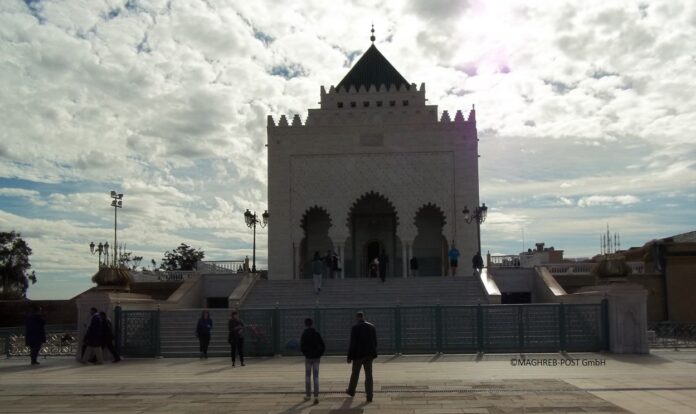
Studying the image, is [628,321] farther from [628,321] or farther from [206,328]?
[206,328]

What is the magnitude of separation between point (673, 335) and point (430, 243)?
52.9ft

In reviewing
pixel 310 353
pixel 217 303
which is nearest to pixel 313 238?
pixel 217 303

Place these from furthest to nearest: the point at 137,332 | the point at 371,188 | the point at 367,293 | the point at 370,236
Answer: the point at 370,236, the point at 371,188, the point at 367,293, the point at 137,332

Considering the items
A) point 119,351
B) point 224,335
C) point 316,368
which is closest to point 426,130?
point 224,335

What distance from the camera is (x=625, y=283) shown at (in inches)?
587

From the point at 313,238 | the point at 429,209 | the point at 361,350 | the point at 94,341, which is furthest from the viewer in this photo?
the point at 313,238

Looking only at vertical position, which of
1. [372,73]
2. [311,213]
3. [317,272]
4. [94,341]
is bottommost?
[94,341]

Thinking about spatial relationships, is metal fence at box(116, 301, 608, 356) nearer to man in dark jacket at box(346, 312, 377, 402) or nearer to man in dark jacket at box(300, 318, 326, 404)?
man in dark jacket at box(300, 318, 326, 404)

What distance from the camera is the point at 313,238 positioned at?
107ft

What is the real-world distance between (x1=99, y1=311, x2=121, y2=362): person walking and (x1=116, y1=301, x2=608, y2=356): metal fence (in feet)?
1.63

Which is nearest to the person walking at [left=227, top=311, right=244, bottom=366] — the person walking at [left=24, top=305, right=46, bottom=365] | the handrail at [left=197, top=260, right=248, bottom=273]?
the person walking at [left=24, top=305, right=46, bottom=365]

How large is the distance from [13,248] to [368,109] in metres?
25.6

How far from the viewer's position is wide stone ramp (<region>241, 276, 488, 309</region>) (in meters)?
21.9

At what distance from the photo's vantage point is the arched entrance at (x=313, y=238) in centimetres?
3216
